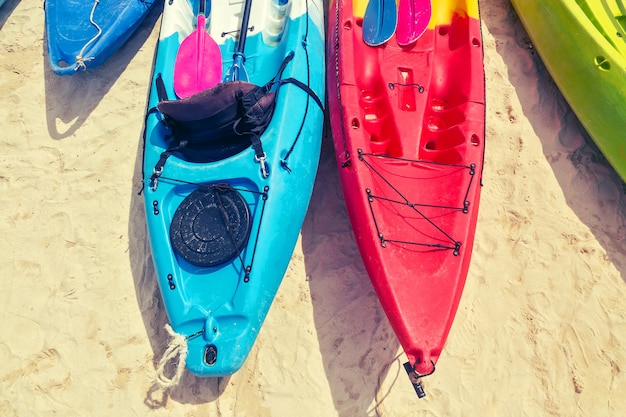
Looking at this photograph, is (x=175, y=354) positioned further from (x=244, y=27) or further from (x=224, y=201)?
(x=244, y=27)

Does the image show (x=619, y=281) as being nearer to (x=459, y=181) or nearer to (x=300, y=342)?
(x=459, y=181)

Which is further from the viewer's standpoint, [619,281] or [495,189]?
[495,189]

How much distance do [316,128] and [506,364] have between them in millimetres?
1847

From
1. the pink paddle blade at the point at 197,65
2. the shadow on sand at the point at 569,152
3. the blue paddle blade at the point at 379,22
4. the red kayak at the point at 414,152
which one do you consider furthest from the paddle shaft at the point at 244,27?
the shadow on sand at the point at 569,152

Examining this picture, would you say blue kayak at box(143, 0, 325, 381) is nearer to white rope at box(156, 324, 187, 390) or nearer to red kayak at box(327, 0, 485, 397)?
white rope at box(156, 324, 187, 390)

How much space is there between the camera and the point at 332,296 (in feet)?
9.46

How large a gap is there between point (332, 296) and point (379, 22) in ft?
6.70

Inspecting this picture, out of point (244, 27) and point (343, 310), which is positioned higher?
point (244, 27)

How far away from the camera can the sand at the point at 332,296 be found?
2.61 metres

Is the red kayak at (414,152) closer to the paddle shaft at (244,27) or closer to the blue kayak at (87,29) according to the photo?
the paddle shaft at (244,27)

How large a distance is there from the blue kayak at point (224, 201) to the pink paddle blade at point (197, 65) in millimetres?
31

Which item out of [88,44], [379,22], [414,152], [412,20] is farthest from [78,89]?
[414,152]

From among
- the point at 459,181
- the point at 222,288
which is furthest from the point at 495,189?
the point at 222,288

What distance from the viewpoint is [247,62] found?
3477 mm
